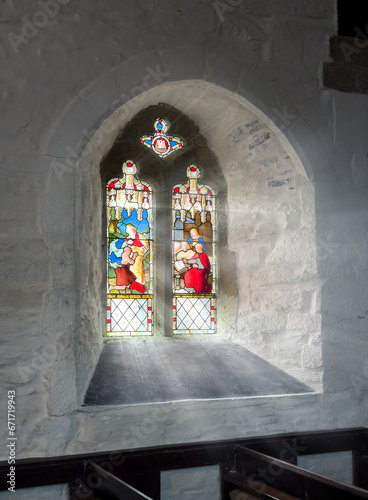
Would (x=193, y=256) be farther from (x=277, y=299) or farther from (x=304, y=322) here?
(x=304, y=322)

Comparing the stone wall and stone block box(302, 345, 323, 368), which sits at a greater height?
the stone wall

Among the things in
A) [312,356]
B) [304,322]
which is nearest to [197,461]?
[312,356]

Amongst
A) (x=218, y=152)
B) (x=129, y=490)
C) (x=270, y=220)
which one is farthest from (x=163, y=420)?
(x=218, y=152)

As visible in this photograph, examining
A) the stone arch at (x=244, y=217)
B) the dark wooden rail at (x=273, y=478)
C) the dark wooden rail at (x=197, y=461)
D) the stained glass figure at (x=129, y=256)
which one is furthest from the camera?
the stained glass figure at (x=129, y=256)

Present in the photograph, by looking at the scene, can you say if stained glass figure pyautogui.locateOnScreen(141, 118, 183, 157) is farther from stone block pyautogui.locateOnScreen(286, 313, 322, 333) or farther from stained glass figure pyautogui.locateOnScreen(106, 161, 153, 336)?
stone block pyautogui.locateOnScreen(286, 313, 322, 333)

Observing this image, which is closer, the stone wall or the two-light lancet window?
the stone wall

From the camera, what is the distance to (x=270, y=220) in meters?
3.31

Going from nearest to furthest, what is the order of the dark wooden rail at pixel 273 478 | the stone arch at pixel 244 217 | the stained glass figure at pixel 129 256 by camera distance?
1. the dark wooden rail at pixel 273 478
2. the stone arch at pixel 244 217
3. the stained glass figure at pixel 129 256

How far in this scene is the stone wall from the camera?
2484mm

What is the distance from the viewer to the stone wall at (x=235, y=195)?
248cm

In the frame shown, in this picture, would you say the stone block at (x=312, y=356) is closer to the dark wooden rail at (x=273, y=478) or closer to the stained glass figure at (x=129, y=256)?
the dark wooden rail at (x=273, y=478)

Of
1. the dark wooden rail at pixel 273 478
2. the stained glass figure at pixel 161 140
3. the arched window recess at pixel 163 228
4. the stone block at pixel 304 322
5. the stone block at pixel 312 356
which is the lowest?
the dark wooden rail at pixel 273 478

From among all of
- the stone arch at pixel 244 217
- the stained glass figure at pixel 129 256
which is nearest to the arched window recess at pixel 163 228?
the stained glass figure at pixel 129 256

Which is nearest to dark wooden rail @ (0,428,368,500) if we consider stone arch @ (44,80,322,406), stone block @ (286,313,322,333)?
stone arch @ (44,80,322,406)
